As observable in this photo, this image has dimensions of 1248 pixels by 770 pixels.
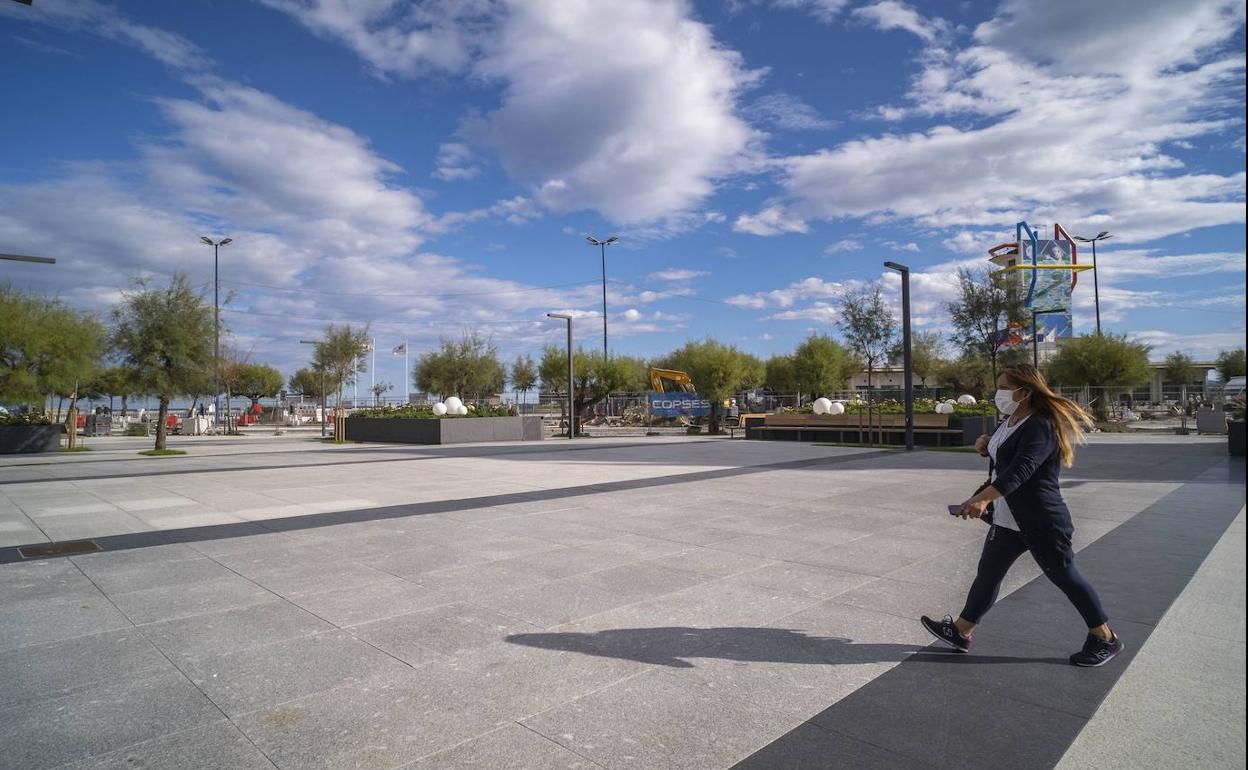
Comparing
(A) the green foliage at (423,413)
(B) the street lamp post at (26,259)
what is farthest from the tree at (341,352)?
(B) the street lamp post at (26,259)

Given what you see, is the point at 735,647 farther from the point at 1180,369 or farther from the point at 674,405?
the point at 1180,369

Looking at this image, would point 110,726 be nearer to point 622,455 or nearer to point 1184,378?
point 622,455

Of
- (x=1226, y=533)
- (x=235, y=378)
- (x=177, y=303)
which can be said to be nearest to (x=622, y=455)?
(x=1226, y=533)

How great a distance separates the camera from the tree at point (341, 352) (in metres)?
39.7

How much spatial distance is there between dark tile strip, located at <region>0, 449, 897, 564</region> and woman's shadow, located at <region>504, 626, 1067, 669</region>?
5.31 m

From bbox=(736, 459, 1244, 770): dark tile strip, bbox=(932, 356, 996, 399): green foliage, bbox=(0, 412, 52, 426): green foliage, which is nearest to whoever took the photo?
bbox=(736, 459, 1244, 770): dark tile strip

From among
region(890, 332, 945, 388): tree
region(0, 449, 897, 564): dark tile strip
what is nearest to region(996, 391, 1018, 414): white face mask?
region(0, 449, 897, 564): dark tile strip

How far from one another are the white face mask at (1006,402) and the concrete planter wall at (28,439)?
29.5 metres

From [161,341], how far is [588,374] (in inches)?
952

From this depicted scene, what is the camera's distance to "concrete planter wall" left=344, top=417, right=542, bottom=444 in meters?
27.5

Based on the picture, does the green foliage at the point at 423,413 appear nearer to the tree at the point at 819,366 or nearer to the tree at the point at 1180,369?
the tree at the point at 819,366

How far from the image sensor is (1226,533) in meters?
7.83

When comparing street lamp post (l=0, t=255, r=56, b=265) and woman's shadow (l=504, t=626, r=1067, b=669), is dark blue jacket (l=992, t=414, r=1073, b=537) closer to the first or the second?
woman's shadow (l=504, t=626, r=1067, b=669)

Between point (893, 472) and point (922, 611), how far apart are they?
396 inches
